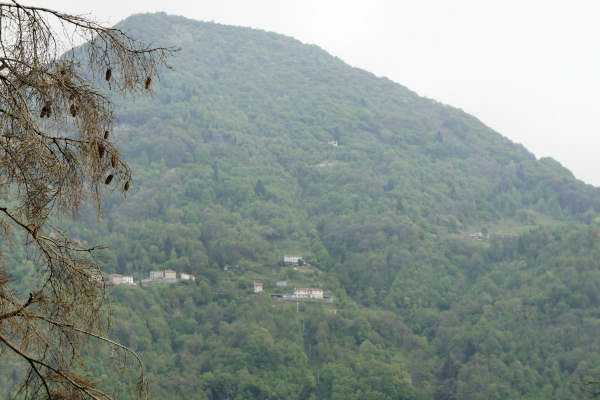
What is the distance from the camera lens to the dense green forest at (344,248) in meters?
53.7

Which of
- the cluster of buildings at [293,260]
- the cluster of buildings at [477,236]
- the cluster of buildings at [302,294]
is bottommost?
the cluster of buildings at [302,294]

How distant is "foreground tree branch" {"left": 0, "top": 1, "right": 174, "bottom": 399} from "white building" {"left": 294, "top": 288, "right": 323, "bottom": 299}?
61841mm

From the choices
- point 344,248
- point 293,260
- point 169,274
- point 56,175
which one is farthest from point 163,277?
point 56,175

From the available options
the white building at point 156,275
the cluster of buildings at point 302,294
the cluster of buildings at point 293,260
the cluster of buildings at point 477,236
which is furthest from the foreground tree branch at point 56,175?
the cluster of buildings at point 477,236

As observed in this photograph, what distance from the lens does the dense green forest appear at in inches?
2114

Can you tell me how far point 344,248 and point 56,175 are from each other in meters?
74.2

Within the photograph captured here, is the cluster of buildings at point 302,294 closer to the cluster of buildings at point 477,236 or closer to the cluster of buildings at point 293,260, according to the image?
the cluster of buildings at point 293,260

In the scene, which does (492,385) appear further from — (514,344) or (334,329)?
(334,329)

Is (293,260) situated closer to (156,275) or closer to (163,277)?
(163,277)

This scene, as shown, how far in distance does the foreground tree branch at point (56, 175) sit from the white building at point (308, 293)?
61841mm

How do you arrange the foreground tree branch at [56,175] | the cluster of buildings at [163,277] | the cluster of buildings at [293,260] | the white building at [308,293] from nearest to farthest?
the foreground tree branch at [56,175] < the white building at [308,293] < the cluster of buildings at [163,277] < the cluster of buildings at [293,260]

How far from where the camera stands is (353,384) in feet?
171

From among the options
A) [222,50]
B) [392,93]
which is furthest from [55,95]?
[222,50]

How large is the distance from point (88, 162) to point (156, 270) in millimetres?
67012
